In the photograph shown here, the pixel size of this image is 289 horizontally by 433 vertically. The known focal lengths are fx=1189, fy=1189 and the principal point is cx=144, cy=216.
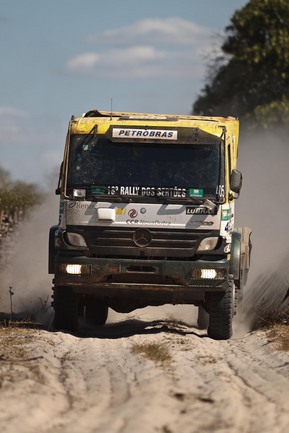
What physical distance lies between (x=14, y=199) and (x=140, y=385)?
28.7m

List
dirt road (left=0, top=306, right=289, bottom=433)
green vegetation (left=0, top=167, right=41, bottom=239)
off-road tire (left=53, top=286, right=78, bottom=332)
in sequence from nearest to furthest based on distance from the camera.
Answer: dirt road (left=0, top=306, right=289, bottom=433) → off-road tire (left=53, top=286, right=78, bottom=332) → green vegetation (left=0, top=167, right=41, bottom=239)

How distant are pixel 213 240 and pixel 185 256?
1.37ft

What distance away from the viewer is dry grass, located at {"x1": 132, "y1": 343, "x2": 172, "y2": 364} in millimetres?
12969

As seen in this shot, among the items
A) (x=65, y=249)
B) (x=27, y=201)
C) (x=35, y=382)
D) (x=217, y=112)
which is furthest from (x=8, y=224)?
(x=217, y=112)

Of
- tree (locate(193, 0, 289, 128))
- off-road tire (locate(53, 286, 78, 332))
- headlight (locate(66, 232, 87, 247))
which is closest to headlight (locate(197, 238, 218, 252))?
headlight (locate(66, 232, 87, 247))

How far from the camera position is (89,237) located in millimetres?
15438

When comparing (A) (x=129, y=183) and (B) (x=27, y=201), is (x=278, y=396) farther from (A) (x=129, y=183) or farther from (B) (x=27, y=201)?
(B) (x=27, y=201)

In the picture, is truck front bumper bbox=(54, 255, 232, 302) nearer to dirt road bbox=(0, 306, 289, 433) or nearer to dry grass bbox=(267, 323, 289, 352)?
dirt road bbox=(0, 306, 289, 433)

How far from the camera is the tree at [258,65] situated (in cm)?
5888

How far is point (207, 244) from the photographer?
1540 cm

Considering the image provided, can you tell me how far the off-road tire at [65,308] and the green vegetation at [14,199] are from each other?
19.4 metres

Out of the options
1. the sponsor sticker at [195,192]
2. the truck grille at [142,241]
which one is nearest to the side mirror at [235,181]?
the sponsor sticker at [195,192]

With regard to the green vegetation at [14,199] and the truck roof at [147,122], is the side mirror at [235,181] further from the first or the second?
the green vegetation at [14,199]

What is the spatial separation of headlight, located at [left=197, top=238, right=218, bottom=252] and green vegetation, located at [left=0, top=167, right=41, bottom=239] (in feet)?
68.0
